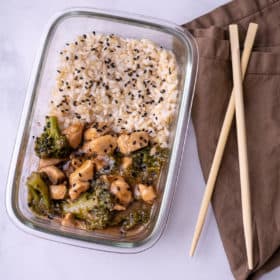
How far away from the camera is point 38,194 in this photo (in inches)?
105

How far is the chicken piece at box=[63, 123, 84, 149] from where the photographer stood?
264 cm

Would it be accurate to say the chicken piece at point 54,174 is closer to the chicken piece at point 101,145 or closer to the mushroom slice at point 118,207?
the chicken piece at point 101,145

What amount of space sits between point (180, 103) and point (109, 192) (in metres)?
0.66

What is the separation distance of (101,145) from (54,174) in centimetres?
32

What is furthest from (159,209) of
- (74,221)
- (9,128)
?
(9,128)

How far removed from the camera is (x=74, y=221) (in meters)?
2.64

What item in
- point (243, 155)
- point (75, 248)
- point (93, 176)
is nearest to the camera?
point (243, 155)

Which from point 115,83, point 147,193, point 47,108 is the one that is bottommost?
point 147,193

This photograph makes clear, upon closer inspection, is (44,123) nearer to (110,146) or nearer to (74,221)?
(110,146)

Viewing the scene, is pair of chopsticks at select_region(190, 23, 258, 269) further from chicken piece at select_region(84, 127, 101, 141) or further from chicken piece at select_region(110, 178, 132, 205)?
chicken piece at select_region(84, 127, 101, 141)

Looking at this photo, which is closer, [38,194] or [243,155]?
[243,155]

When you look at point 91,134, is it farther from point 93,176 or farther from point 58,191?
point 58,191

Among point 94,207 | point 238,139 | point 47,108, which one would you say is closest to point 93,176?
point 94,207

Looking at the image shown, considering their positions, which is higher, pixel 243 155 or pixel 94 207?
pixel 243 155
